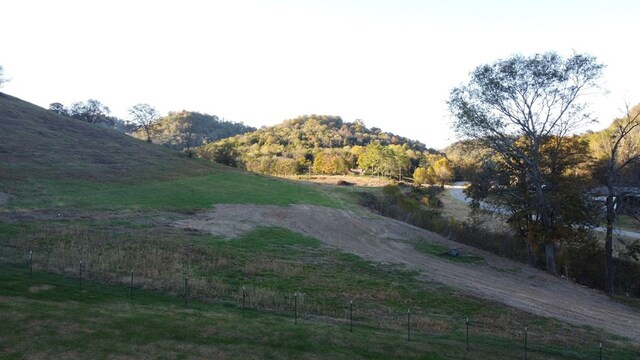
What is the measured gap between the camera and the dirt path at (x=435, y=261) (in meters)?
24.7

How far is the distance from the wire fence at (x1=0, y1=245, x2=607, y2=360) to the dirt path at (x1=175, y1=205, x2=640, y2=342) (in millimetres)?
5994

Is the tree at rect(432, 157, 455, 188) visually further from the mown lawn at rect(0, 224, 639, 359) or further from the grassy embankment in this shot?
the mown lawn at rect(0, 224, 639, 359)

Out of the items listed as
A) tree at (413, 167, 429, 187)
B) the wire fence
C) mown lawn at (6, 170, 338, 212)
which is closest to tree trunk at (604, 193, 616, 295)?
the wire fence

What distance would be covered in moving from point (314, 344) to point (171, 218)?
103 feet

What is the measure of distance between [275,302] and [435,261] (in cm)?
1897

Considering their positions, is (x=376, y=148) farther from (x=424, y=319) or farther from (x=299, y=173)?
(x=424, y=319)

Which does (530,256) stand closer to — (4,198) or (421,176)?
(4,198)

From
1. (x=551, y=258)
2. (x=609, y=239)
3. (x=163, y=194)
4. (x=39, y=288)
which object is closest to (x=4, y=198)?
(x=163, y=194)

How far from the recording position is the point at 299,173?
13950 cm

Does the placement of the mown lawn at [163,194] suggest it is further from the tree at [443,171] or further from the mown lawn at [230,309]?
the tree at [443,171]

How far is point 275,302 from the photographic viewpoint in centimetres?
1970

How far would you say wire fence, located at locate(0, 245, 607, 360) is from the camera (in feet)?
57.4

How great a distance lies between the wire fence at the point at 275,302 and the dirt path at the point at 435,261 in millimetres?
5994

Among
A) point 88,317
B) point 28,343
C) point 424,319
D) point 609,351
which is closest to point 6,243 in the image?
point 88,317
